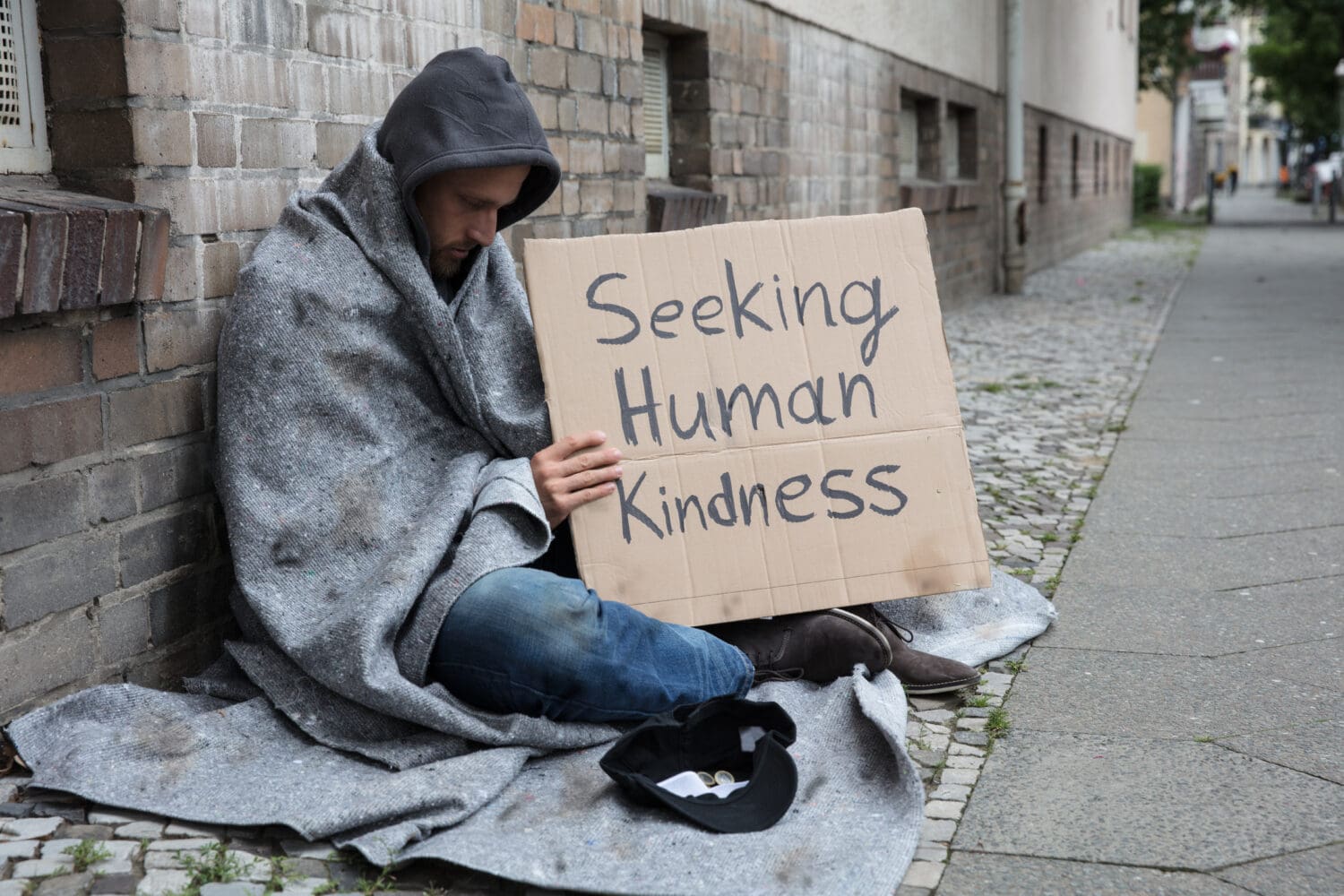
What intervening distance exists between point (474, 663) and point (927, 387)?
1.17 metres

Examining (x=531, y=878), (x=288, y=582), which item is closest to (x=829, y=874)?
(x=531, y=878)

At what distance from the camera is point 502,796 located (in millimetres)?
2611

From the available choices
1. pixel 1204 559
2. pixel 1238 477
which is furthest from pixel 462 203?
pixel 1238 477

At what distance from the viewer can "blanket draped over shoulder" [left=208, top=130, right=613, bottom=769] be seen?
272 centimetres

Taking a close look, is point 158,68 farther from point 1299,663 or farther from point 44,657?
point 1299,663

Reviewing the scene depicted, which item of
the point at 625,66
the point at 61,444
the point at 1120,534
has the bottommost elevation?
the point at 1120,534

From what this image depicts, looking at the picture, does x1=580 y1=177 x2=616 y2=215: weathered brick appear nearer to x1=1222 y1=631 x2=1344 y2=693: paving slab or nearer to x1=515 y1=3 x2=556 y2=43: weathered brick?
x1=515 y1=3 x2=556 y2=43: weathered brick

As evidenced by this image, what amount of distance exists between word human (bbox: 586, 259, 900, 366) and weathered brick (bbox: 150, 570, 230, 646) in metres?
1.01

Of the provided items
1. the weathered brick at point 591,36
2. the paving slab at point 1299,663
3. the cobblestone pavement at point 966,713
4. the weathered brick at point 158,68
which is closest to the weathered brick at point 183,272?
the weathered brick at point 158,68

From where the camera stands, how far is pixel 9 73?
2.93 m

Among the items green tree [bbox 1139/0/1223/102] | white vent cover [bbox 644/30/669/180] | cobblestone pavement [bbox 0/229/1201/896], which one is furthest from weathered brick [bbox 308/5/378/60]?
green tree [bbox 1139/0/1223/102]

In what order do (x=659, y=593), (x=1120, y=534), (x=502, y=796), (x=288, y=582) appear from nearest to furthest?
(x=502, y=796) → (x=288, y=582) → (x=659, y=593) → (x=1120, y=534)

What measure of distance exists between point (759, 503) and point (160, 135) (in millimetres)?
1440

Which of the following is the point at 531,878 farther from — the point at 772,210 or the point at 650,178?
the point at 772,210
